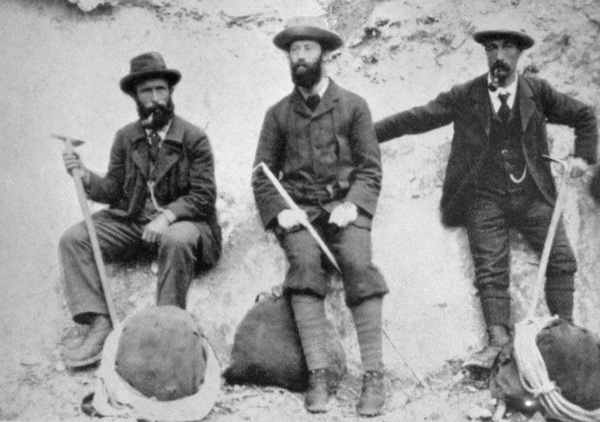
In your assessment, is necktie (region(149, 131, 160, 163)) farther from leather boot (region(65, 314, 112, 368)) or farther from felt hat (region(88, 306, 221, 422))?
felt hat (region(88, 306, 221, 422))

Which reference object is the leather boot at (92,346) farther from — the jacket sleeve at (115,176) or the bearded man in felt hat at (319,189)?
the bearded man in felt hat at (319,189)

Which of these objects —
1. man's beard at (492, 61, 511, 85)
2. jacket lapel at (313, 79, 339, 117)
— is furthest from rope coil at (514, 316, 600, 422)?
jacket lapel at (313, 79, 339, 117)

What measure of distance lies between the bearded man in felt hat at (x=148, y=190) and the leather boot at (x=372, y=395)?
1.04m

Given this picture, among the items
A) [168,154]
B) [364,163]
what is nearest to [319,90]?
[364,163]

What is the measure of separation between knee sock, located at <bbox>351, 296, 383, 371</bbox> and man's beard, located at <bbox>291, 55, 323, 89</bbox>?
1129mm

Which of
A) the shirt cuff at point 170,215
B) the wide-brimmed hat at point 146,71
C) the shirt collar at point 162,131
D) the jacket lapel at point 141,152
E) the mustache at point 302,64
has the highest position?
the wide-brimmed hat at point 146,71

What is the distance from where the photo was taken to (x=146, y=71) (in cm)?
407

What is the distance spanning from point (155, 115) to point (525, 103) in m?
1.87

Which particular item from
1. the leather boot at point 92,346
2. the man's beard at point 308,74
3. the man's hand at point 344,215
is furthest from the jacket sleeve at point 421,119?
the leather boot at point 92,346

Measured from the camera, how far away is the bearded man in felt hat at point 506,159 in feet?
12.7

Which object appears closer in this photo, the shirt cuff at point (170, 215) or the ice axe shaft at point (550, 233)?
the ice axe shaft at point (550, 233)

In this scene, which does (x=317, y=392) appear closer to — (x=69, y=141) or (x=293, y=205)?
(x=293, y=205)

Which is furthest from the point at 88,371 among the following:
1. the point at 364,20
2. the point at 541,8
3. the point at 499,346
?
the point at 541,8

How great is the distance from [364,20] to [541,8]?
104 centimetres
